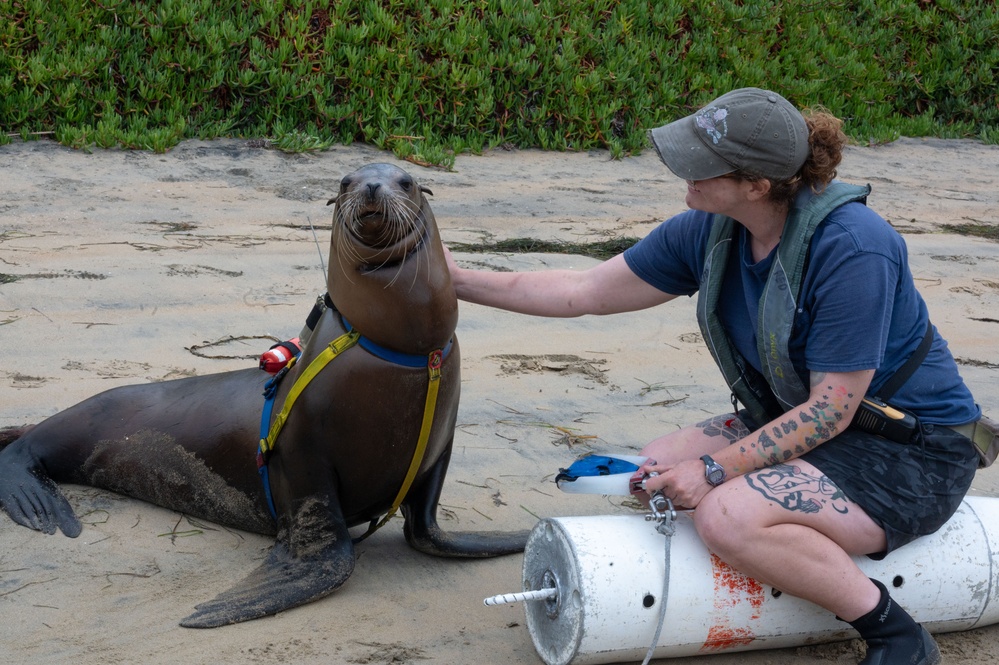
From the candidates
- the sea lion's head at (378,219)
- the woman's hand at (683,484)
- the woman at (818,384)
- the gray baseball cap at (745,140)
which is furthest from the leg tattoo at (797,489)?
the sea lion's head at (378,219)

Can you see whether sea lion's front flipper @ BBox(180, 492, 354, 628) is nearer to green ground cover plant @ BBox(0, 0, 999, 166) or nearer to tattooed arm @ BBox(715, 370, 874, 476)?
tattooed arm @ BBox(715, 370, 874, 476)

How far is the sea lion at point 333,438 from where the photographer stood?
10.5 feet

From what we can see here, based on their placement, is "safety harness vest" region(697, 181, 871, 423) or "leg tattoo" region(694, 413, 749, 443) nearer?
"safety harness vest" region(697, 181, 871, 423)

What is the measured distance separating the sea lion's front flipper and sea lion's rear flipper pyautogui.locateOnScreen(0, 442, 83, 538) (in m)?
0.70

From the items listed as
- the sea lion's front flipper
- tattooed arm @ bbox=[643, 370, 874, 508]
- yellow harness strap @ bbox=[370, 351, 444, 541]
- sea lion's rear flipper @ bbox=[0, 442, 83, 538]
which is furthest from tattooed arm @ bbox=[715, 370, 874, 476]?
sea lion's rear flipper @ bbox=[0, 442, 83, 538]

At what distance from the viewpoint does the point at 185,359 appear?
484 cm

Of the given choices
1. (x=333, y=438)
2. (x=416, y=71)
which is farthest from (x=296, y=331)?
(x=416, y=71)

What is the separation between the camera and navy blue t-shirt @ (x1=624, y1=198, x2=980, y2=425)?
2.80 m

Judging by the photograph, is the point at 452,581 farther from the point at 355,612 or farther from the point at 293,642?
the point at 293,642

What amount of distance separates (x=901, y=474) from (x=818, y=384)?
0.36 metres

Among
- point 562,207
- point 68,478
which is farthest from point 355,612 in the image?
point 562,207

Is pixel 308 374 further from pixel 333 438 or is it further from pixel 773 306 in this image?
pixel 773 306

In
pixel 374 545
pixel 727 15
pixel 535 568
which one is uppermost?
pixel 727 15

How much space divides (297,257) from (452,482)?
8.02 ft
